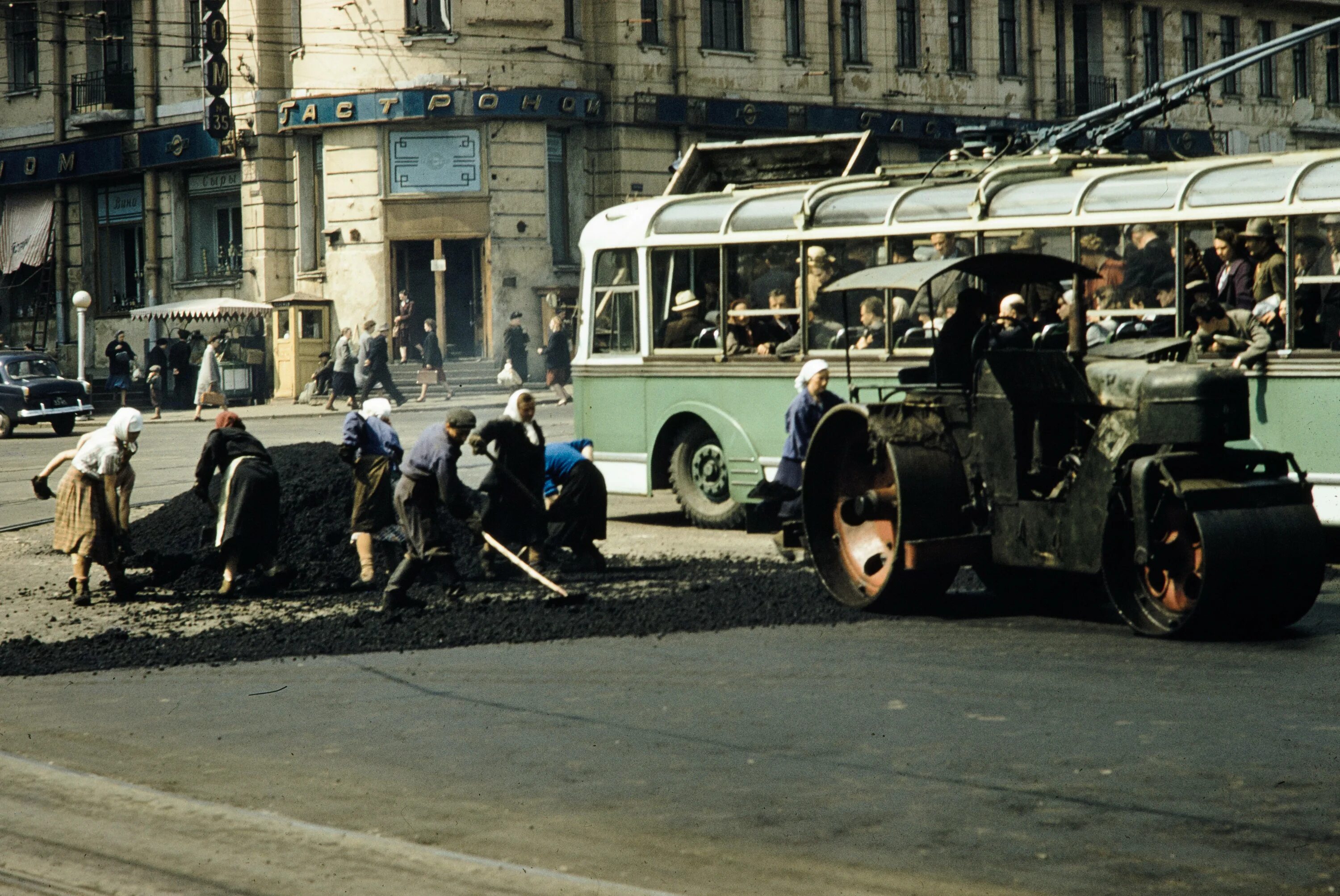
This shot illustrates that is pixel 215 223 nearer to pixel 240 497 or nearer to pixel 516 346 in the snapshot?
pixel 516 346

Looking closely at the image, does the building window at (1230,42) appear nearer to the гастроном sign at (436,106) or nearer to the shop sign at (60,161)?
the гастроном sign at (436,106)

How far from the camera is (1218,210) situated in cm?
1335

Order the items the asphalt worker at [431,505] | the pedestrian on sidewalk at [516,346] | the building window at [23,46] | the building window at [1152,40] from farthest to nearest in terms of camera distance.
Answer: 1. the building window at [1152,40]
2. the building window at [23,46]
3. the pedestrian on sidewalk at [516,346]
4. the asphalt worker at [431,505]

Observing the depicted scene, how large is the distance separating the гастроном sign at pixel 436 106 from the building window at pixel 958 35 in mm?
11279

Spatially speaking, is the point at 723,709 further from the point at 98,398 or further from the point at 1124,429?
the point at 98,398

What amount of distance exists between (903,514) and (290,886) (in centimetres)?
614

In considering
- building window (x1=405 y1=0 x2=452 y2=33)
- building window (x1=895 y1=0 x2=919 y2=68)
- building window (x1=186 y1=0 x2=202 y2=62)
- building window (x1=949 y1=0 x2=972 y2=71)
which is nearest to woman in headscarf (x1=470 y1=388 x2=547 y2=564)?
building window (x1=405 y1=0 x2=452 y2=33)


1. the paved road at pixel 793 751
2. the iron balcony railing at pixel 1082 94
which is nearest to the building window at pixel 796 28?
the iron balcony railing at pixel 1082 94

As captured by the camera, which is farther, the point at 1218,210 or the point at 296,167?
the point at 296,167

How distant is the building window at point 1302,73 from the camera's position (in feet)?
177

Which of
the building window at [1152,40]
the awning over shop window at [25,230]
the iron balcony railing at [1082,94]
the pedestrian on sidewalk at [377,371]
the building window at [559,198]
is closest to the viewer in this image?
the pedestrian on sidewalk at [377,371]

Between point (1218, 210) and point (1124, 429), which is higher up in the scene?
point (1218, 210)

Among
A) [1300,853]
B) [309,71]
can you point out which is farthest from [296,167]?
[1300,853]

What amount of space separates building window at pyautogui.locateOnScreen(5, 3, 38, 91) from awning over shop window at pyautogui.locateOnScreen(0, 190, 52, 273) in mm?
2927
